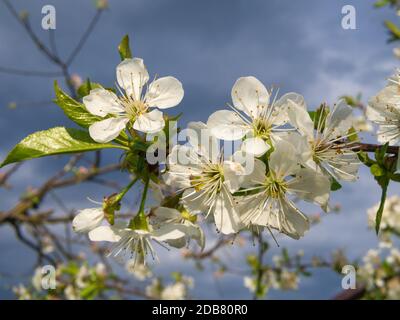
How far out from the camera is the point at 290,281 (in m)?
4.39

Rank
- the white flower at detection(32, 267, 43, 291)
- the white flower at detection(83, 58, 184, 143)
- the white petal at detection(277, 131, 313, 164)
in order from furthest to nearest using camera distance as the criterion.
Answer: the white flower at detection(32, 267, 43, 291), the white flower at detection(83, 58, 184, 143), the white petal at detection(277, 131, 313, 164)

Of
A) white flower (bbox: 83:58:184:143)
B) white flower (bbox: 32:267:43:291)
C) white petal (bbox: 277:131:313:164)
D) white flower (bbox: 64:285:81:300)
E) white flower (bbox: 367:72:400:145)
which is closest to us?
white petal (bbox: 277:131:313:164)

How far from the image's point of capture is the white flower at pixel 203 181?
1.01 m

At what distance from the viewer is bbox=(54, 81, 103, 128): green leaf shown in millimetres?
1098

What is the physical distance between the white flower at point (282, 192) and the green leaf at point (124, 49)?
0.42 m

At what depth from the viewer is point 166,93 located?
113cm

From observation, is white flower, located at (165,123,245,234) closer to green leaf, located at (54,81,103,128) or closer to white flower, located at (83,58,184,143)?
white flower, located at (83,58,184,143)

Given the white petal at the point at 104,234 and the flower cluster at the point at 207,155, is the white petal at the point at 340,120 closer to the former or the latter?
the flower cluster at the point at 207,155

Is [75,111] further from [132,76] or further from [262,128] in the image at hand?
[262,128]

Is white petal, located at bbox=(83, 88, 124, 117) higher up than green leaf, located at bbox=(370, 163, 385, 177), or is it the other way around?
white petal, located at bbox=(83, 88, 124, 117)

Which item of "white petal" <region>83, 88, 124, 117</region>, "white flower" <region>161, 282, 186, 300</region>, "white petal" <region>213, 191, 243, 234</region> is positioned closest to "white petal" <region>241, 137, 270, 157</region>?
"white petal" <region>213, 191, 243, 234</region>

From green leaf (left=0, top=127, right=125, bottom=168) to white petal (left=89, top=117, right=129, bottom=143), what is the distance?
0.03 m

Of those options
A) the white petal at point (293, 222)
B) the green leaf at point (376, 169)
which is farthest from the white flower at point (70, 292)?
the green leaf at point (376, 169)
